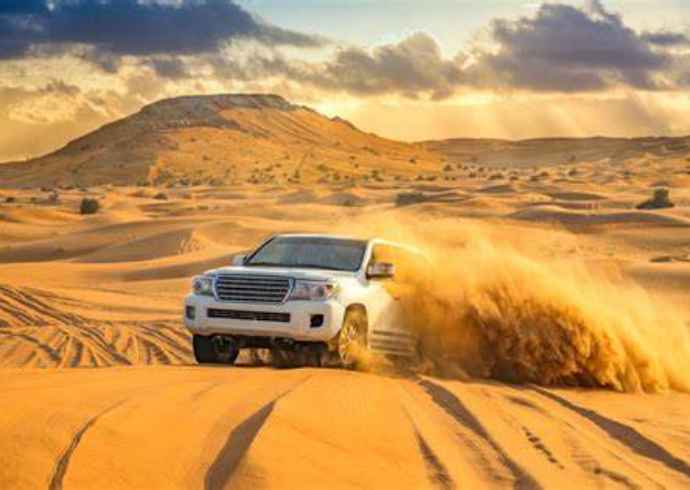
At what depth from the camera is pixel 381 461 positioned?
8047 millimetres

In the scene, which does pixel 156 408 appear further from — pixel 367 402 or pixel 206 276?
pixel 206 276

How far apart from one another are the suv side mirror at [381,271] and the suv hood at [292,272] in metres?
0.18

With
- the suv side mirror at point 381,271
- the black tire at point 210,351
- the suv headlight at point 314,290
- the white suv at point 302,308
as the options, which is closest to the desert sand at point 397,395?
the white suv at point 302,308

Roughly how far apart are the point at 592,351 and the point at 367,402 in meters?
4.29

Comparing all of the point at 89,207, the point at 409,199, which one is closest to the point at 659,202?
the point at 409,199

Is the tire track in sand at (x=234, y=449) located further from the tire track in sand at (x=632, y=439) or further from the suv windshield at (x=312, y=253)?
the suv windshield at (x=312, y=253)

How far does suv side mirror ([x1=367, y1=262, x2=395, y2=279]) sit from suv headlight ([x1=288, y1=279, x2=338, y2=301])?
25.4 inches

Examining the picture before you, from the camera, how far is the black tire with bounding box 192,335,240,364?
1322 cm

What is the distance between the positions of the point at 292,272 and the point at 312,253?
0.98 m

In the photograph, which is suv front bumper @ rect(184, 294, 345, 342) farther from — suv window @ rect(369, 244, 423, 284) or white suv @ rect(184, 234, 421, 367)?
suv window @ rect(369, 244, 423, 284)

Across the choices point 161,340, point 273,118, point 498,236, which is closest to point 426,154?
point 273,118

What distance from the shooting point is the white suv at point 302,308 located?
12672 millimetres

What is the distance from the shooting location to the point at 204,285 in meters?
13.2

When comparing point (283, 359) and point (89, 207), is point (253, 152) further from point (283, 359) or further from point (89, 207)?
point (283, 359)
